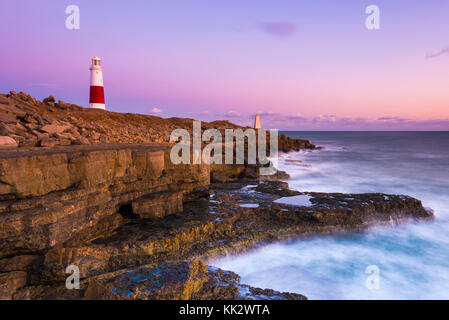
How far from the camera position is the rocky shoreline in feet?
12.1

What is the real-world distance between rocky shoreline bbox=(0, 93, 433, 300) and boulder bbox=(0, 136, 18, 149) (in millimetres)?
28

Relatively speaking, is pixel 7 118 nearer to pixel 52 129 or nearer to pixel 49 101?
pixel 52 129

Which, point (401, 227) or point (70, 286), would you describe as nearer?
point (70, 286)

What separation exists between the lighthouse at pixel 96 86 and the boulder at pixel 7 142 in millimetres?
11925

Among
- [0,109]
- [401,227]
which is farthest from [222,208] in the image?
[0,109]

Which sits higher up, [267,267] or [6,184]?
[6,184]

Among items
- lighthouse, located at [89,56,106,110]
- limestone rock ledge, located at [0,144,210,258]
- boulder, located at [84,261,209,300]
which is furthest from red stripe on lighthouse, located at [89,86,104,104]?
boulder, located at [84,261,209,300]

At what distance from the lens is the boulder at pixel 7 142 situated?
5575 millimetres

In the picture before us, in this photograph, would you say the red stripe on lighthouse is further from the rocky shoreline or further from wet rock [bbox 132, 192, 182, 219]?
wet rock [bbox 132, 192, 182, 219]

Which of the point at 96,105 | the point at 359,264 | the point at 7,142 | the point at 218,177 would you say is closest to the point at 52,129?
the point at 7,142

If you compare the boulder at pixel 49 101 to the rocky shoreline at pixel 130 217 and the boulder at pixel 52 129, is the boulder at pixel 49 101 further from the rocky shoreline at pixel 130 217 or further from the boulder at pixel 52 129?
the boulder at pixel 52 129

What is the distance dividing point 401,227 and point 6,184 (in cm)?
884
